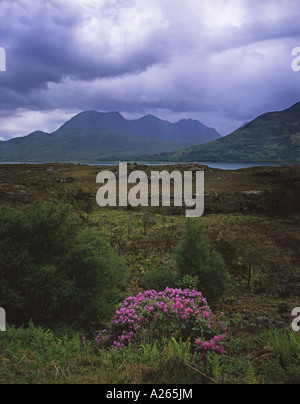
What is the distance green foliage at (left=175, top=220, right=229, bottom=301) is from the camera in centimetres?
1334

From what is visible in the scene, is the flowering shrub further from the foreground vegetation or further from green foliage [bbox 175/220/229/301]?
green foliage [bbox 175/220/229/301]

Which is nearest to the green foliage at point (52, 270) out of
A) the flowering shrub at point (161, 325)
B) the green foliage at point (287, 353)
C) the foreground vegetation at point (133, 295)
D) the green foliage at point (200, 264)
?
the foreground vegetation at point (133, 295)

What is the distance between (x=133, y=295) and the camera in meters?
14.2

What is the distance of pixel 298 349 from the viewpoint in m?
5.02

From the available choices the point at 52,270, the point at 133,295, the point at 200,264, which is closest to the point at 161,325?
the point at 52,270

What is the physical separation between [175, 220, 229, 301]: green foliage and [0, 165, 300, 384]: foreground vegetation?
54 mm

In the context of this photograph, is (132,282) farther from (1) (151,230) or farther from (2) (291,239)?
(2) (291,239)

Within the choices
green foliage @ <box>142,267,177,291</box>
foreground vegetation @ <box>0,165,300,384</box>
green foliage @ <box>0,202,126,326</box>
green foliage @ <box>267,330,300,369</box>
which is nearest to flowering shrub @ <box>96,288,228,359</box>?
foreground vegetation @ <box>0,165,300,384</box>

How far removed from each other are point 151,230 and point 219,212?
485 inches

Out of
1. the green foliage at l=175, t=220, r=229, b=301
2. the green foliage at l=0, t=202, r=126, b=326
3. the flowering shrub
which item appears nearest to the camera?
the flowering shrub

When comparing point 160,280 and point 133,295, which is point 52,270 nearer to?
point 133,295

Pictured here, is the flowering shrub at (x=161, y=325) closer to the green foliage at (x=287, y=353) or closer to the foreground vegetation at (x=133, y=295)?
the foreground vegetation at (x=133, y=295)

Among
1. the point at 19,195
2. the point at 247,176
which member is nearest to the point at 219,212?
the point at 247,176

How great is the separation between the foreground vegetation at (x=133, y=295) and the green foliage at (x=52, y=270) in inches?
1.5
